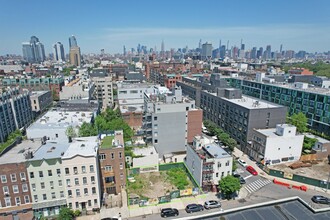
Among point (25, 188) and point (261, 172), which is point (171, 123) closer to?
point (261, 172)

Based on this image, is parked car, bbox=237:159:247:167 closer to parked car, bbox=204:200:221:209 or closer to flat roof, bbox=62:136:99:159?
parked car, bbox=204:200:221:209

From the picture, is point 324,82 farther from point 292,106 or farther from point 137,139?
point 137,139

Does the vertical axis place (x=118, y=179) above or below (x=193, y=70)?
below

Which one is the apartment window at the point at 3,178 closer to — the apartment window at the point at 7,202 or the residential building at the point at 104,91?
the apartment window at the point at 7,202

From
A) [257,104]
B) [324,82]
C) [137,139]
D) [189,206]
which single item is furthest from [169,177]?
[324,82]

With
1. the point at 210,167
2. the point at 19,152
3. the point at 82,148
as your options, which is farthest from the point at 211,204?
the point at 19,152

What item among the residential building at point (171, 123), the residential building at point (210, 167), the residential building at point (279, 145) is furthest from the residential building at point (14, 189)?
the residential building at point (279, 145)
